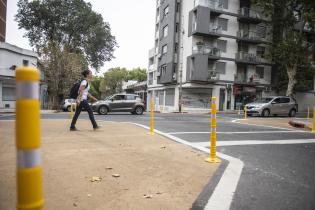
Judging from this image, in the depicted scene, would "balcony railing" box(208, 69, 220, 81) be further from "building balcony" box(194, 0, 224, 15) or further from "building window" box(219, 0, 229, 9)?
"building window" box(219, 0, 229, 9)

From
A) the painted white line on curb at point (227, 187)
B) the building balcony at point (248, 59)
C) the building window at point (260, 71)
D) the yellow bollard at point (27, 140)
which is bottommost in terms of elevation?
the painted white line on curb at point (227, 187)

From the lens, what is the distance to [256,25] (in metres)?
37.6

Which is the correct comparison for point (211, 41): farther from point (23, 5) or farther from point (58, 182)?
point (58, 182)

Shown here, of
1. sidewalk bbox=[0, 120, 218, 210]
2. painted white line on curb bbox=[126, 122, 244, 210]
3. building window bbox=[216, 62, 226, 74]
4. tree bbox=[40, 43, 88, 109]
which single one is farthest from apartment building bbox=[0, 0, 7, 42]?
painted white line on curb bbox=[126, 122, 244, 210]

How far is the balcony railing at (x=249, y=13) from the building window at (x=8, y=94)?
3056cm

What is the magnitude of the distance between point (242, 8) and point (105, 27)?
20516mm

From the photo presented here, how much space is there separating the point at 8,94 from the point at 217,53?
86.1 feet

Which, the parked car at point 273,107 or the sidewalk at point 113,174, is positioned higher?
the parked car at point 273,107

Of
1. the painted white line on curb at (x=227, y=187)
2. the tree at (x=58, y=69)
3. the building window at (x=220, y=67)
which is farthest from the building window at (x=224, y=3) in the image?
the painted white line on curb at (x=227, y=187)

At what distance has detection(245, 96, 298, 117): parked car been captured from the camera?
22392mm

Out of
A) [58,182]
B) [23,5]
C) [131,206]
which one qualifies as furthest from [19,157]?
[23,5]

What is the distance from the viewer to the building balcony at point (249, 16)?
35375 mm

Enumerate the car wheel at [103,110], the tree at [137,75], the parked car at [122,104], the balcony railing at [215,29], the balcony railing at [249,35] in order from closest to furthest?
the car wheel at [103,110] → the parked car at [122,104] → the balcony railing at [215,29] → the balcony railing at [249,35] → the tree at [137,75]

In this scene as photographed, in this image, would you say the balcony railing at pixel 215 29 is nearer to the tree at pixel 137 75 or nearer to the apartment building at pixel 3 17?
the apartment building at pixel 3 17
